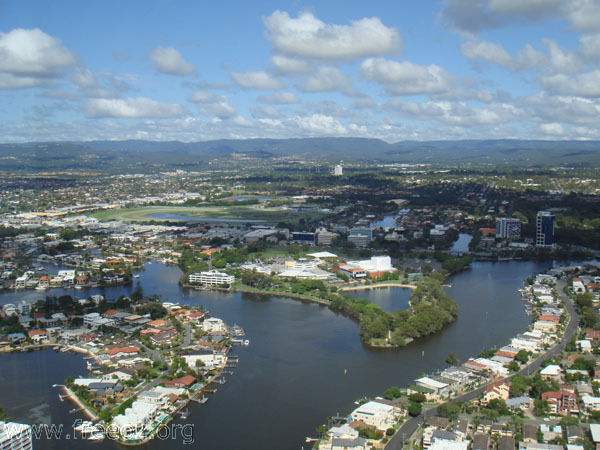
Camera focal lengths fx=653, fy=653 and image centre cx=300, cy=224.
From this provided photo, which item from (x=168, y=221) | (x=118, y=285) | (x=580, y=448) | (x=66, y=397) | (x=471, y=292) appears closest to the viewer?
(x=580, y=448)

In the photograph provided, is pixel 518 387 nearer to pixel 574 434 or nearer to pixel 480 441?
pixel 574 434

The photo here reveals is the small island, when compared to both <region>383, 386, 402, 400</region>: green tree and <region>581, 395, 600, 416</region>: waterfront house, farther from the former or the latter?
<region>581, 395, 600, 416</region>: waterfront house

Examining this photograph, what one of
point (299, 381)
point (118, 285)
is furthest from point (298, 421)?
point (118, 285)

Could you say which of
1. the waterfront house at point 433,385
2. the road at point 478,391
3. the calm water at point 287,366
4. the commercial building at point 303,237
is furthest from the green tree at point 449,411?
the commercial building at point 303,237

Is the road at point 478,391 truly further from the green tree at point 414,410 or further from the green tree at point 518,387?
the green tree at point 518,387

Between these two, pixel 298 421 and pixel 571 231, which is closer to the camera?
pixel 298 421

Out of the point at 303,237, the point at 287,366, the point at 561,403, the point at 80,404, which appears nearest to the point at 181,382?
the point at 80,404

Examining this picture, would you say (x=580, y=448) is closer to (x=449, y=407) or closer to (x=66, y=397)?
(x=449, y=407)
